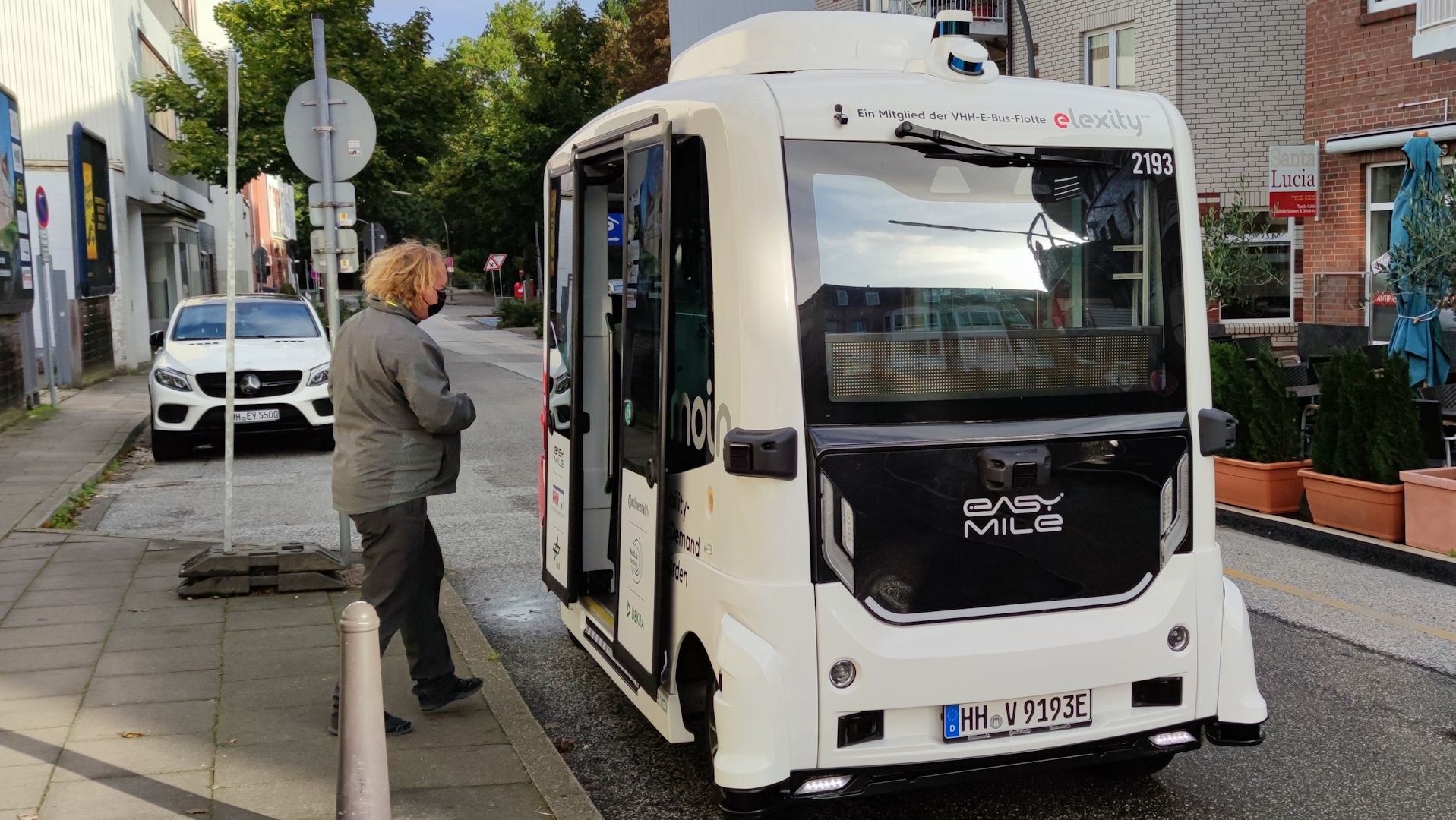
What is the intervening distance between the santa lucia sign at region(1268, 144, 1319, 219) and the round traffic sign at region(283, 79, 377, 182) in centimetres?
1079

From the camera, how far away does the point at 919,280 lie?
4.24 m

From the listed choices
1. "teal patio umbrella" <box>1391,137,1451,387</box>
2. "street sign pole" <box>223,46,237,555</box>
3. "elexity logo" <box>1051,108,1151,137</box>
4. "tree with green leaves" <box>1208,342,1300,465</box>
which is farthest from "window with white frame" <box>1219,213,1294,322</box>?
"elexity logo" <box>1051,108,1151,137</box>

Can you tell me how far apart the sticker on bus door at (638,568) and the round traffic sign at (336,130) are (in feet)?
13.7

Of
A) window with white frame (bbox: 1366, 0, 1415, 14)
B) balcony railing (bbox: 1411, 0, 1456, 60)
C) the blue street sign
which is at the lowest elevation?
the blue street sign

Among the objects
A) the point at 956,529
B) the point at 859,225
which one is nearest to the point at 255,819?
the point at 956,529

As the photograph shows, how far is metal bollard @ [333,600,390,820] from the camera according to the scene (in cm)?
350

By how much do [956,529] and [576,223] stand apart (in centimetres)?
202

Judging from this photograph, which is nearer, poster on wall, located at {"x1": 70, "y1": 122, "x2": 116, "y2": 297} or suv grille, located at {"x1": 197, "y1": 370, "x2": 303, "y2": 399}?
suv grille, located at {"x1": 197, "y1": 370, "x2": 303, "y2": 399}

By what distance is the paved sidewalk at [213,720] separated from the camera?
4480mm

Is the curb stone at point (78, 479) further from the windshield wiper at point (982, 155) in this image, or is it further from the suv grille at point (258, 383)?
the windshield wiper at point (982, 155)

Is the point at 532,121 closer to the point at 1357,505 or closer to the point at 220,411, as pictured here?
the point at 220,411

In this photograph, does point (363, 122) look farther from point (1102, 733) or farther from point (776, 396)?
point (1102, 733)

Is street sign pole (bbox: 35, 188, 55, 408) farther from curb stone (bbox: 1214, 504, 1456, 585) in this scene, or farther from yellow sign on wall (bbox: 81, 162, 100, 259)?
curb stone (bbox: 1214, 504, 1456, 585)

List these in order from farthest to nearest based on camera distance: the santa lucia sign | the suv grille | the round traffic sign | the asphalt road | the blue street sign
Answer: the santa lucia sign
the suv grille
the round traffic sign
the blue street sign
the asphalt road
